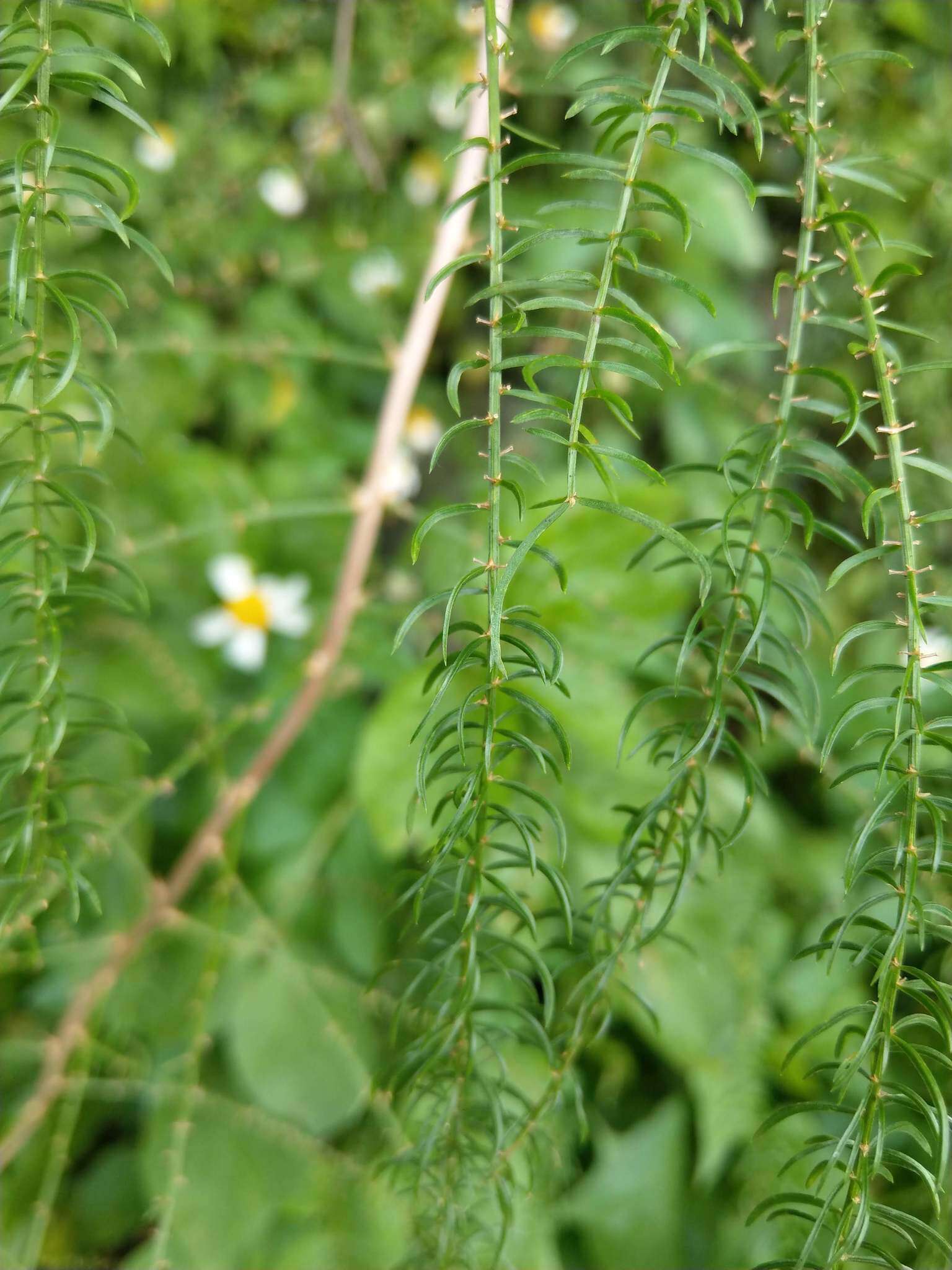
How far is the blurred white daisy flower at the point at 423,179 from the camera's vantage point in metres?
1.13

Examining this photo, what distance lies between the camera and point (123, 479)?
3.45 ft

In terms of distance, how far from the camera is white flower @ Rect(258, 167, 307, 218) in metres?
1.11

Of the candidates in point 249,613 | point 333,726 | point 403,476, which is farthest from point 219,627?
point 403,476

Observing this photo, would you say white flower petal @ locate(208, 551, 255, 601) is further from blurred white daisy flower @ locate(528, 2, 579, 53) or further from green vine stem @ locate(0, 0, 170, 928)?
blurred white daisy flower @ locate(528, 2, 579, 53)

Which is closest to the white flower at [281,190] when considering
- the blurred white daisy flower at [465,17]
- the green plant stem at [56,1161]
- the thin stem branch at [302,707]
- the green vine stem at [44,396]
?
the blurred white daisy flower at [465,17]

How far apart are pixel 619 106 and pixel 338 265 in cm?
88

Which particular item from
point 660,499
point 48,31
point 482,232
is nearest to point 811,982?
point 660,499

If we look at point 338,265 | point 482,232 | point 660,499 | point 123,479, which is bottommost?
point 660,499

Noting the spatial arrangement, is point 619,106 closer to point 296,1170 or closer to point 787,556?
point 787,556

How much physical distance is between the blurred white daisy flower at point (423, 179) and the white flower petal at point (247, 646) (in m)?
0.53

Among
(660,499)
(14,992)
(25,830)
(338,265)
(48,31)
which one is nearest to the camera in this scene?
(48,31)

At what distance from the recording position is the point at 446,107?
1092 mm

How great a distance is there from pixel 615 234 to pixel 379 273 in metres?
0.87

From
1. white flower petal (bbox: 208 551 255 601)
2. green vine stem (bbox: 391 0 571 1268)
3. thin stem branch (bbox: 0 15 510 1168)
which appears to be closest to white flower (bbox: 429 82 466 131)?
thin stem branch (bbox: 0 15 510 1168)
